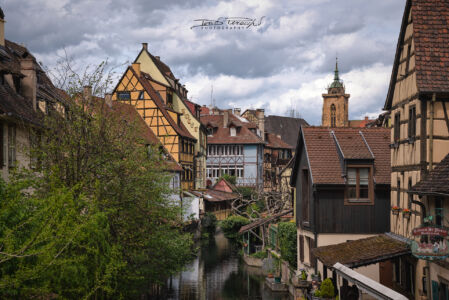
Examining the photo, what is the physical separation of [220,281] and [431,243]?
17886 mm

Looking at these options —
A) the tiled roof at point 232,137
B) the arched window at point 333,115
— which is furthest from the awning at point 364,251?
the arched window at point 333,115

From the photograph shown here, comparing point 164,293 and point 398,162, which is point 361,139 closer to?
point 398,162

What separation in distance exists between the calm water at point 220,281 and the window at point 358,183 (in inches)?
236

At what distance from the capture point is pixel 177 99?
5219 cm

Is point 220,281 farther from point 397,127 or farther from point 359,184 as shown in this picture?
point 397,127

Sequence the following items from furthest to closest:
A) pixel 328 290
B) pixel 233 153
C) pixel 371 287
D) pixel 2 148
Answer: pixel 233 153 → pixel 328 290 → pixel 2 148 → pixel 371 287

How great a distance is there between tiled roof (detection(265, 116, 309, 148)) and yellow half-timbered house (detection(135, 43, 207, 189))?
38546 mm

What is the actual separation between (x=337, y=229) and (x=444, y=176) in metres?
8.67

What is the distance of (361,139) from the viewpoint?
76.7 ft

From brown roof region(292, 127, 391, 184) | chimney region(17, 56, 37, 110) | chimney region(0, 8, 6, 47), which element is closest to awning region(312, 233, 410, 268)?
brown roof region(292, 127, 391, 184)

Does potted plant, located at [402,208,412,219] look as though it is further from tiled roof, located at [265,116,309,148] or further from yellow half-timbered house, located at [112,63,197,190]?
tiled roof, located at [265,116,309,148]

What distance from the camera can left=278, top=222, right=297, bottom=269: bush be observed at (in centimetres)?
2650

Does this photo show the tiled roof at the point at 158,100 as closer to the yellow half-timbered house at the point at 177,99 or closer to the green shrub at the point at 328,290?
the yellow half-timbered house at the point at 177,99

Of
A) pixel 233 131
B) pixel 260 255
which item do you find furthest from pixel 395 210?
pixel 233 131
